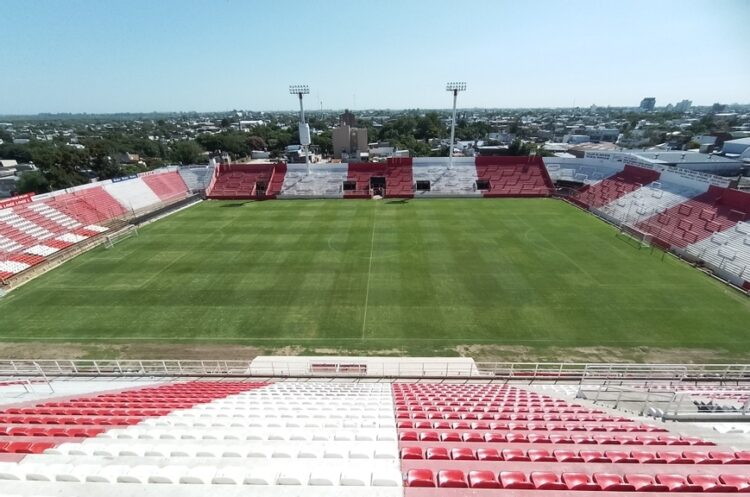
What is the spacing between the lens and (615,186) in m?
42.8

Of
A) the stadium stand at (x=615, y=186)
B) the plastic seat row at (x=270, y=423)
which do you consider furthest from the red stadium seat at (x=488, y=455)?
the stadium stand at (x=615, y=186)

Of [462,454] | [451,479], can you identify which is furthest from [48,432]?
[462,454]

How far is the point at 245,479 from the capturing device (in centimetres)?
499

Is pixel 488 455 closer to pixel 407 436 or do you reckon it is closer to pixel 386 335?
pixel 407 436

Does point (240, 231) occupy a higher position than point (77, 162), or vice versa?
point (77, 162)

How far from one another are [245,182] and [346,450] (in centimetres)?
5067

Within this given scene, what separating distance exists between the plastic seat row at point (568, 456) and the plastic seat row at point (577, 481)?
2.04 feet

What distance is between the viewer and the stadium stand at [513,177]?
4834 centimetres

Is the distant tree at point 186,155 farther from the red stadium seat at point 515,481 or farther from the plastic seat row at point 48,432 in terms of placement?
the red stadium seat at point 515,481

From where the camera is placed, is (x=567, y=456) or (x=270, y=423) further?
(x=270, y=423)

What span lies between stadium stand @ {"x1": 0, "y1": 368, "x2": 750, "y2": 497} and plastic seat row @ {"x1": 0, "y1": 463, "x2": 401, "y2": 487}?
0.05 ft

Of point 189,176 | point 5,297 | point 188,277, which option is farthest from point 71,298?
point 189,176

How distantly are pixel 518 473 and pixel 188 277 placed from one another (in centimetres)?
2570

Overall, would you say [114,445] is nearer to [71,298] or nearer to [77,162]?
[71,298]
